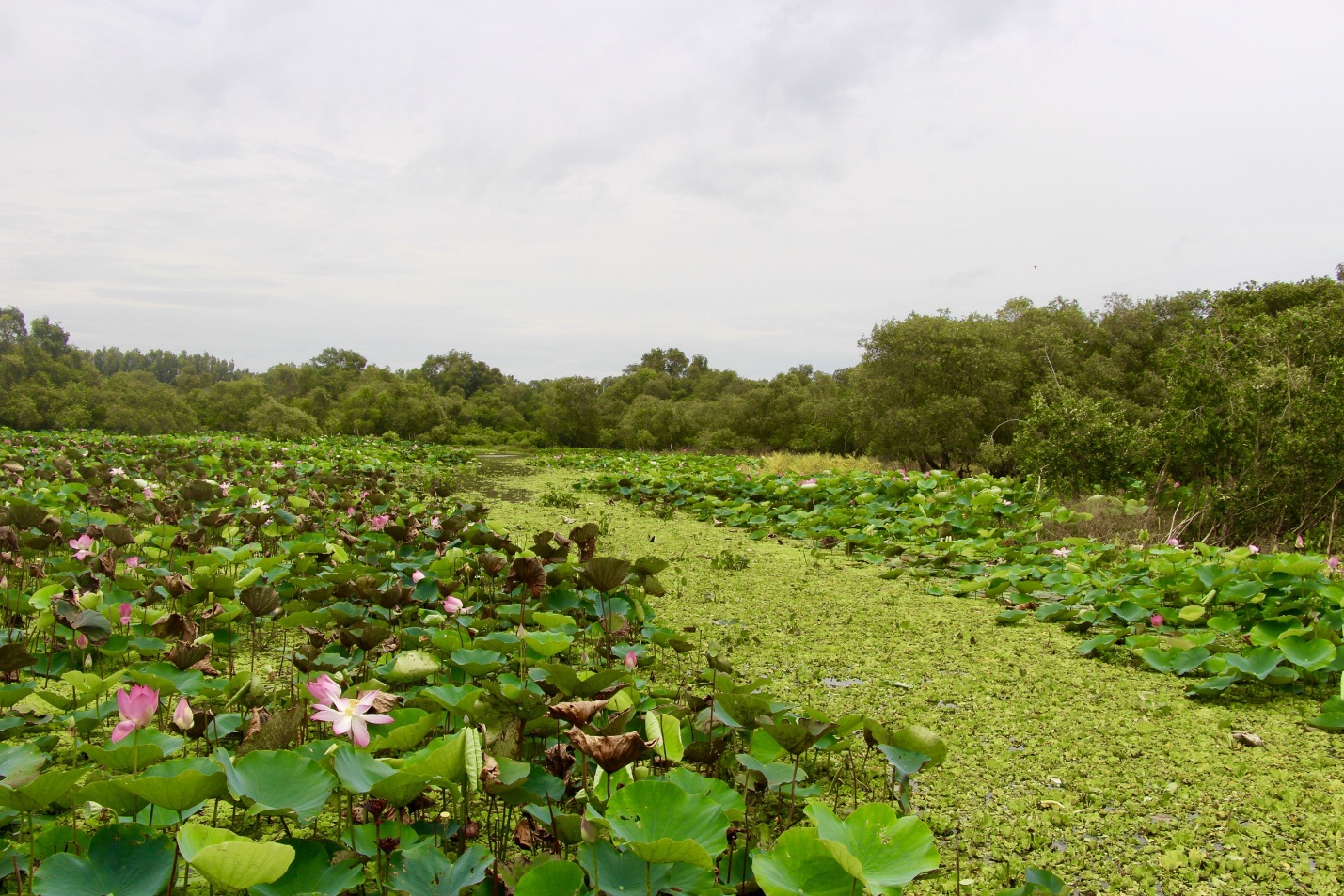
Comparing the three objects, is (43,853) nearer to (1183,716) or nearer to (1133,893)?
(1133,893)

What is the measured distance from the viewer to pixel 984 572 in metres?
4.53

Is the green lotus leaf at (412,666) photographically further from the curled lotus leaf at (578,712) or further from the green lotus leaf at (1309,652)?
the green lotus leaf at (1309,652)

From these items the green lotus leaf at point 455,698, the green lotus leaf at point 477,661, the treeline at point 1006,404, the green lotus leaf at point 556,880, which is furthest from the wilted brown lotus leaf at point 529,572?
the treeline at point 1006,404

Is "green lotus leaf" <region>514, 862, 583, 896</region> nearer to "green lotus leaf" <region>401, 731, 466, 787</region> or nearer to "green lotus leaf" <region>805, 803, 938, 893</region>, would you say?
"green lotus leaf" <region>401, 731, 466, 787</region>

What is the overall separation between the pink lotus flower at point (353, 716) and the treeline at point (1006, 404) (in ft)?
20.6

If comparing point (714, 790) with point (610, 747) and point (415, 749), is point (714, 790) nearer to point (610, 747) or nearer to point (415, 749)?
point (610, 747)

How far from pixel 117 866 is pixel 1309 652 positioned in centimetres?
325

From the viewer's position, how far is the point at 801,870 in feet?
3.56

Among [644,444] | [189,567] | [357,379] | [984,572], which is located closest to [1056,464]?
[984,572]

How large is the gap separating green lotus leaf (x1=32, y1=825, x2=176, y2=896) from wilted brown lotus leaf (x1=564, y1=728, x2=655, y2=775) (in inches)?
24.1

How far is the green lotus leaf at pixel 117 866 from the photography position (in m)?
0.99

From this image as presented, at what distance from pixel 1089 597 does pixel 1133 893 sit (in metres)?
2.36

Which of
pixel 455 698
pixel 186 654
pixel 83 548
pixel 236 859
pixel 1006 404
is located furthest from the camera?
pixel 1006 404

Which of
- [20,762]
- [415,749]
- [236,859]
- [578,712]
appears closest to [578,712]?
[578,712]
